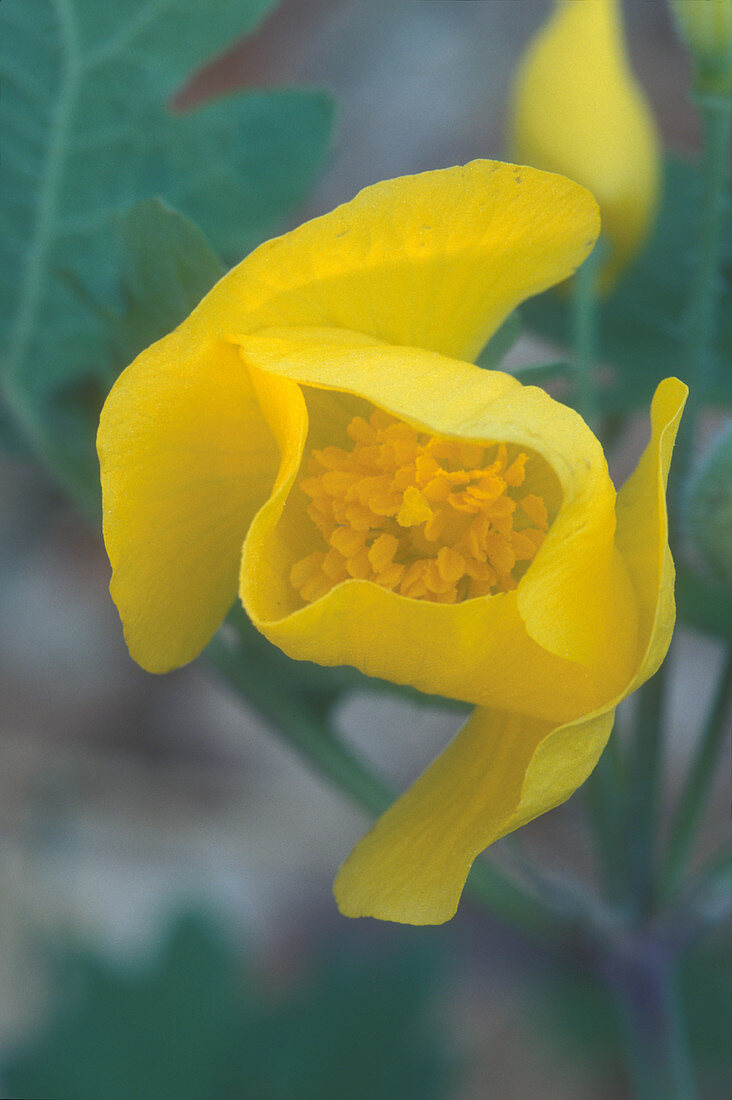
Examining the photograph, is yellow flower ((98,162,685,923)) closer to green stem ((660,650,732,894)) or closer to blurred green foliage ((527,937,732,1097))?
green stem ((660,650,732,894))

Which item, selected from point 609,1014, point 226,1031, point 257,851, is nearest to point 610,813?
point 226,1031

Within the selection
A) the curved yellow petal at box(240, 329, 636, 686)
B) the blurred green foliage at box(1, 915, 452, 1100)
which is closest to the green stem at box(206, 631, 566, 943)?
the curved yellow petal at box(240, 329, 636, 686)

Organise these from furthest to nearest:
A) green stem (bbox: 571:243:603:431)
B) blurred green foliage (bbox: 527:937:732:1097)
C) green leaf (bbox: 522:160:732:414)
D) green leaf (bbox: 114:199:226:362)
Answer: blurred green foliage (bbox: 527:937:732:1097), green leaf (bbox: 522:160:732:414), green stem (bbox: 571:243:603:431), green leaf (bbox: 114:199:226:362)

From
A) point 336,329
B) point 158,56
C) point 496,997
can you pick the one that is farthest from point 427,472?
point 496,997

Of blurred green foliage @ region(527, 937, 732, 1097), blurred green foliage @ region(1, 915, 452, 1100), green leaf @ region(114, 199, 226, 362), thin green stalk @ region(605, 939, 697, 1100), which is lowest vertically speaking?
blurred green foliage @ region(527, 937, 732, 1097)

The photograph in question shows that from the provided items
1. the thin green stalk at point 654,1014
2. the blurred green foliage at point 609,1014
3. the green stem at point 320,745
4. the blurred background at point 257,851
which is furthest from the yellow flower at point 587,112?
the blurred green foliage at point 609,1014

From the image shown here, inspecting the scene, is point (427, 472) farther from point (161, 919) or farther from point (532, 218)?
point (161, 919)
